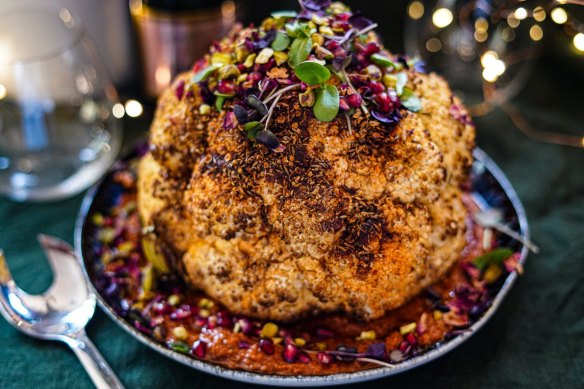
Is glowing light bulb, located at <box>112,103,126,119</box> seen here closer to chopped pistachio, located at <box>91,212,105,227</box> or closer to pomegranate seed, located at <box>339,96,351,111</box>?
chopped pistachio, located at <box>91,212,105,227</box>

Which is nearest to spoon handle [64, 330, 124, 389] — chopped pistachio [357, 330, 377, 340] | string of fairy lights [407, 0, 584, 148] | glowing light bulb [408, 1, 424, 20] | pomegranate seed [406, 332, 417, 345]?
chopped pistachio [357, 330, 377, 340]

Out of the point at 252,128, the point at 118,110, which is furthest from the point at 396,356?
the point at 118,110

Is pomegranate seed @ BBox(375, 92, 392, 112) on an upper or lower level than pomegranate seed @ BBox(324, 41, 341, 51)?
lower

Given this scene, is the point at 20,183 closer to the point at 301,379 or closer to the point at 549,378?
the point at 301,379

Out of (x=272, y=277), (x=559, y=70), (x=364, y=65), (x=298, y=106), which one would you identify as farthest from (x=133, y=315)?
(x=559, y=70)

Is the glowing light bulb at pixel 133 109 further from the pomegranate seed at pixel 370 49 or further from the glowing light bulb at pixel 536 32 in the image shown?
the glowing light bulb at pixel 536 32

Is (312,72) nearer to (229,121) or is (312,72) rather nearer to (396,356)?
(229,121)
